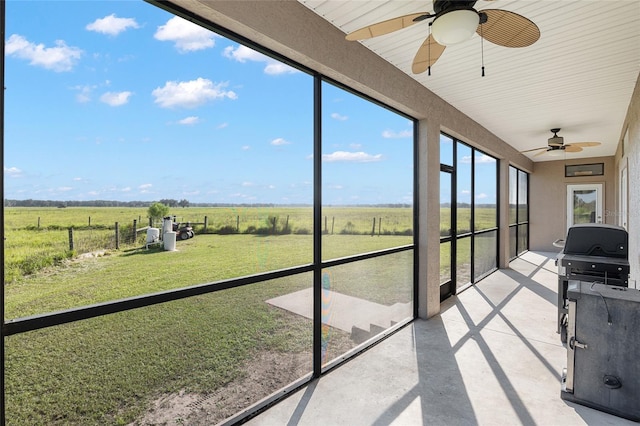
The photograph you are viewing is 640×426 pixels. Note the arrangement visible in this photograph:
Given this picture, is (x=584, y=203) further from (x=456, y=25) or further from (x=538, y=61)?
(x=456, y=25)

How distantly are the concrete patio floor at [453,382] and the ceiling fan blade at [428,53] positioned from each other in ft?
8.01

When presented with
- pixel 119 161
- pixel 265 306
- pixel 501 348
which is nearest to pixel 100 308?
pixel 119 161

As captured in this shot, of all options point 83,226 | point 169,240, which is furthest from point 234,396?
point 83,226

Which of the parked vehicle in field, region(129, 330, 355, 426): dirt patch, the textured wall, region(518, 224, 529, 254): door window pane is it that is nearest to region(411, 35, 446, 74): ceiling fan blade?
the textured wall

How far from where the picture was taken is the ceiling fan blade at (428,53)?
2.26 metres

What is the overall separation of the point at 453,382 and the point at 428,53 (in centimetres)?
252

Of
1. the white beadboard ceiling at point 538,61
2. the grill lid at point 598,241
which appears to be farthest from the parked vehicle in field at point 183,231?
the grill lid at point 598,241

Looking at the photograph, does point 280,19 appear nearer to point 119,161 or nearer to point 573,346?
point 119,161

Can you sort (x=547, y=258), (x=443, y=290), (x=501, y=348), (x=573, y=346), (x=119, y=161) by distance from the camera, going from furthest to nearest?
(x=547, y=258), (x=443, y=290), (x=501, y=348), (x=573, y=346), (x=119, y=161)

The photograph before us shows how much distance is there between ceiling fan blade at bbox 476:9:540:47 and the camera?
70.6 inches

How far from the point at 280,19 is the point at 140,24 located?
2.90ft

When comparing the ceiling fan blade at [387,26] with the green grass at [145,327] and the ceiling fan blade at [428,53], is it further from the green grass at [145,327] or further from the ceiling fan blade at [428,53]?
the green grass at [145,327]

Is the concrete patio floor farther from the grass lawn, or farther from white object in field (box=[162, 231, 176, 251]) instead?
white object in field (box=[162, 231, 176, 251])

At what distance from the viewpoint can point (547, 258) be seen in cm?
858
